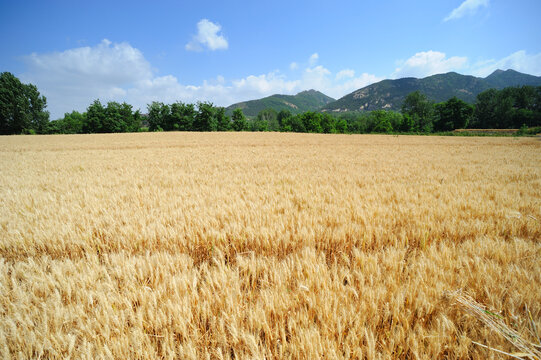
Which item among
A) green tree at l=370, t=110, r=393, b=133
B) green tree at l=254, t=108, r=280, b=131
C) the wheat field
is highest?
green tree at l=254, t=108, r=280, b=131

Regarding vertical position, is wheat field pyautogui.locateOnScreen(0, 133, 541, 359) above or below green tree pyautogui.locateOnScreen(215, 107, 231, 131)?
below

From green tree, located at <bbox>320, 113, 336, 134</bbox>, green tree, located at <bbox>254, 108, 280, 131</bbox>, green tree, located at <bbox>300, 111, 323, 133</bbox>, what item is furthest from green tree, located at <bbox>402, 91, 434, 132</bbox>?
green tree, located at <bbox>254, 108, 280, 131</bbox>

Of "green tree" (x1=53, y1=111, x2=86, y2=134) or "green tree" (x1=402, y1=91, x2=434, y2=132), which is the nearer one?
"green tree" (x1=53, y1=111, x2=86, y2=134)

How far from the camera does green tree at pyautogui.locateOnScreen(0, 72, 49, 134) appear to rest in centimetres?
5394

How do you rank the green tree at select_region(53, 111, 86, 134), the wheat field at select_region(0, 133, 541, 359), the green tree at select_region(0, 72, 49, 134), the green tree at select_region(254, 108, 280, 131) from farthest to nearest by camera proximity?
the green tree at select_region(254, 108, 280, 131) → the green tree at select_region(53, 111, 86, 134) → the green tree at select_region(0, 72, 49, 134) → the wheat field at select_region(0, 133, 541, 359)

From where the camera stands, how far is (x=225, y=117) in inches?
2844

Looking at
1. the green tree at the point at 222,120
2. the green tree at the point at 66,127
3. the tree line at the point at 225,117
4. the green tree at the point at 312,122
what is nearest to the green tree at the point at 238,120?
the tree line at the point at 225,117

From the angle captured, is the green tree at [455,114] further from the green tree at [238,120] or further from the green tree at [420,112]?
the green tree at [238,120]

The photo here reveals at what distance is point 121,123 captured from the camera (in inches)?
2376

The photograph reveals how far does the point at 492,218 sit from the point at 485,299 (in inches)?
82.9

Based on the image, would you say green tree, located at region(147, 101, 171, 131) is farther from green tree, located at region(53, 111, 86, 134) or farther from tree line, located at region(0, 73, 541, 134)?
green tree, located at region(53, 111, 86, 134)

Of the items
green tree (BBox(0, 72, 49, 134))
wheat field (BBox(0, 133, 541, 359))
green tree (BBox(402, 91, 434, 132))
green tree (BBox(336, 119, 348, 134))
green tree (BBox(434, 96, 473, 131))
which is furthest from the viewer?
green tree (BBox(336, 119, 348, 134))

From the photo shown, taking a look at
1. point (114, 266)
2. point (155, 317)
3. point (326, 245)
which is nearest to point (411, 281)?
point (326, 245)

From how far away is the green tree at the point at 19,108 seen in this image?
5394cm
